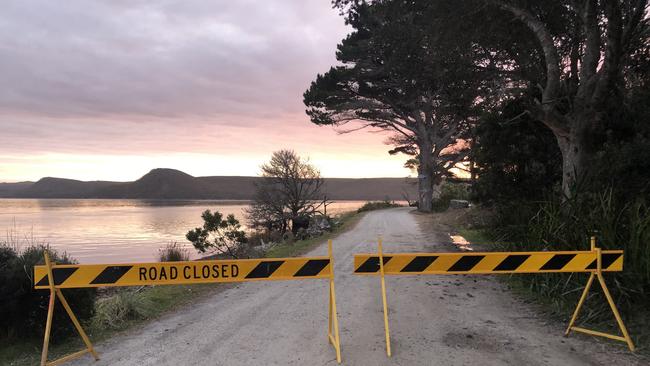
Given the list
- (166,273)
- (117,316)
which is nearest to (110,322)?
(117,316)

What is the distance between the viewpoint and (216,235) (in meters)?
24.0

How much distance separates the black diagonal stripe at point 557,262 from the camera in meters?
4.72

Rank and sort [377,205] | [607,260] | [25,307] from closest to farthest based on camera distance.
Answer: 1. [607,260]
2. [25,307]
3. [377,205]

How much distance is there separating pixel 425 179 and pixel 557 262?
2962cm

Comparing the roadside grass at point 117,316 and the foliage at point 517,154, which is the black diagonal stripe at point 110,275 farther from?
the foliage at point 517,154

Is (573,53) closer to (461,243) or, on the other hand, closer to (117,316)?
(461,243)

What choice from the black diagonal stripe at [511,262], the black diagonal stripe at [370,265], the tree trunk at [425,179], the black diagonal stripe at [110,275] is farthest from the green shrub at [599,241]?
the tree trunk at [425,179]

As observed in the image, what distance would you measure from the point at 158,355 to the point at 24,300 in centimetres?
213

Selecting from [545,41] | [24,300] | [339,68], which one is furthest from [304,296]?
[339,68]

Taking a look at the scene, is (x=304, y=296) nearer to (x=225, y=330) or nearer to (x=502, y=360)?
(x=225, y=330)

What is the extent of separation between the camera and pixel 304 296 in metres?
7.34

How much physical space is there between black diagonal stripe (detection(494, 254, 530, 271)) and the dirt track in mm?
910

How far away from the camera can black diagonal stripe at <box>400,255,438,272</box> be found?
15.5ft

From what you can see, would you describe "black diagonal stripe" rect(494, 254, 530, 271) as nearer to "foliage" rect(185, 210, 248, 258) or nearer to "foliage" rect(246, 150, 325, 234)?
"foliage" rect(185, 210, 248, 258)
